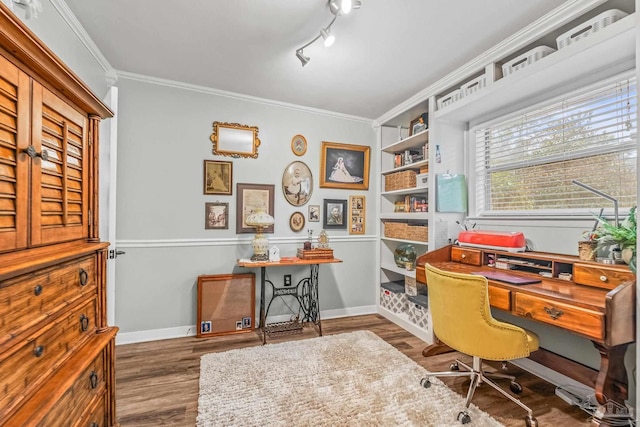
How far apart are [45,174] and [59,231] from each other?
231mm

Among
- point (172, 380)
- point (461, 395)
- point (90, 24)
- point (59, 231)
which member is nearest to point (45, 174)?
point (59, 231)

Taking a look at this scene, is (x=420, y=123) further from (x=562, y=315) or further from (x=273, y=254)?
(x=562, y=315)

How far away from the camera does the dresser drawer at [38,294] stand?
84 cm

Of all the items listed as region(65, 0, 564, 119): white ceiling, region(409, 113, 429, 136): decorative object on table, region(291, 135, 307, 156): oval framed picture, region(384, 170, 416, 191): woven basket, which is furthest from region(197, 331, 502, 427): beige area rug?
region(65, 0, 564, 119): white ceiling

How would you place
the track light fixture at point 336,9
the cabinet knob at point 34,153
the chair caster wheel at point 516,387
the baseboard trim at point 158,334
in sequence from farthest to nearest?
the baseboard trim at point 158,334 → the chair caster wheel at point 516,387 → the track light fixture at point 336,9 → the cabinet knob at point 34,153

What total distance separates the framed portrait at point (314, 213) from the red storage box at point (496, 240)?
63.2 inches

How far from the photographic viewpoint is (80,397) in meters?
1.20

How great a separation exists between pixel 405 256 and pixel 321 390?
6.07 ft

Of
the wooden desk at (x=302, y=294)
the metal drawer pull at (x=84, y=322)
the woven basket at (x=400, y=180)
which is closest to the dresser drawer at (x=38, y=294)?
the metal drawer pull at (x=84, y=322)

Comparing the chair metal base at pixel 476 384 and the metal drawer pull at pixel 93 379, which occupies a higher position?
the metal drawer pull at pixel 93 379

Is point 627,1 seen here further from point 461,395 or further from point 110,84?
point 110,84

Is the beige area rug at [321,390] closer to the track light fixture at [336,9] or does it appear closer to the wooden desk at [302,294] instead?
the wooden desk at [302,294]

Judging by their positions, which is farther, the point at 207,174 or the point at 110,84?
the point at 207,174

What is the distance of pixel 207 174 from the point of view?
121 inches
